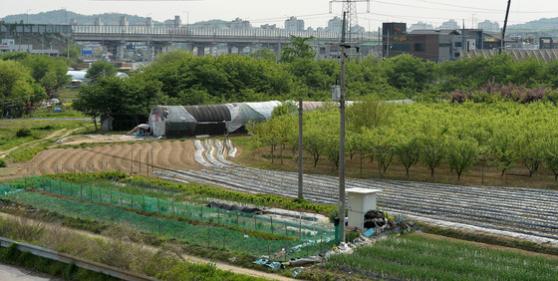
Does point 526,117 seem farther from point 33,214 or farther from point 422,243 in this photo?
point 33,214

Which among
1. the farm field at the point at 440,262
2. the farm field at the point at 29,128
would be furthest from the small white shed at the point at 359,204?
the farm field at the point at 29,128

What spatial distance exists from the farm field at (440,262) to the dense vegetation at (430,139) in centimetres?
1040

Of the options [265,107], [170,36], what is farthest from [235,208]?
[170,36]

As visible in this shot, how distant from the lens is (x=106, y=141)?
3938 cm

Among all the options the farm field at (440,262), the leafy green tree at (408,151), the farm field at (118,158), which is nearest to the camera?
the farm field at (440,262)

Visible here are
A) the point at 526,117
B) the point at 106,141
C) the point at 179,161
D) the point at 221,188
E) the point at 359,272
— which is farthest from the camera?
the point at 106,141

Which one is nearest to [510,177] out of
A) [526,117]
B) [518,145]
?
[518,145]

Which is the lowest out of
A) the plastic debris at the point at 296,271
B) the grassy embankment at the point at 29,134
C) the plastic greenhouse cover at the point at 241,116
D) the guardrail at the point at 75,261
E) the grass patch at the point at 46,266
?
the grass patch at the point at 46,266

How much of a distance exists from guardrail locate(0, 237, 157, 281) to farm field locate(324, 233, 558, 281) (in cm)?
391

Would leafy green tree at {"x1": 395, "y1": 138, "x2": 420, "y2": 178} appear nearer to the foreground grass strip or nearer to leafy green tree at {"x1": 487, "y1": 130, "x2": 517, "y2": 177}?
leafy green tree at {"x1": 487, "y1": 130, "x2": 517, "y2": 177}

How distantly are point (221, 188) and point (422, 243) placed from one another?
1018 centimetres

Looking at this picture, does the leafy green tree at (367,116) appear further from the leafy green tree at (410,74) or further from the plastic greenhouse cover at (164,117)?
the leafy green tree at (410,74)

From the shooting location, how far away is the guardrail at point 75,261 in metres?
15.3

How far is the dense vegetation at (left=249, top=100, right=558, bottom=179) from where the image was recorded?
28359mm
